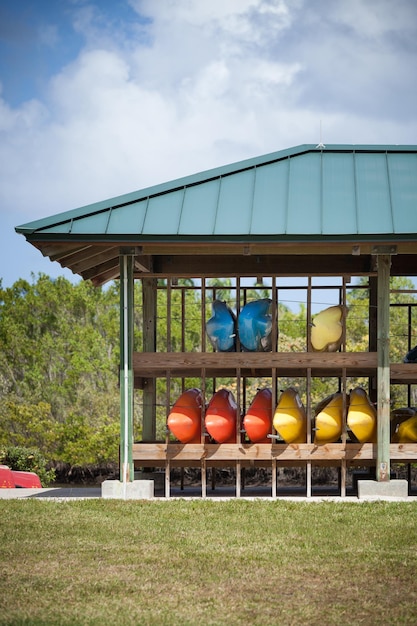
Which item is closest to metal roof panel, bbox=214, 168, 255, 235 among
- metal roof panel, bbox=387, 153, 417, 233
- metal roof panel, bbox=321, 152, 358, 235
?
metal roof panel, bbox=321, 152, 358, 235

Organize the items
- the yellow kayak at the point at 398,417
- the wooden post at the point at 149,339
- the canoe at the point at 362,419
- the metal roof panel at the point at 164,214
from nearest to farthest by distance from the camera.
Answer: the metal roof panel at the point at 164,214 < the canoe at the point at 362,419 < the yellow kayak at the point at 398,417 < the wooden post at the point at 149,339

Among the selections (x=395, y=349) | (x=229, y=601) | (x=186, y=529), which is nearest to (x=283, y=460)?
(x=186, y=529)

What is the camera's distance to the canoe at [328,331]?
547 inches

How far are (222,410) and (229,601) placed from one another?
5.54 meters

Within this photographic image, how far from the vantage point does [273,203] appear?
44.6 feet

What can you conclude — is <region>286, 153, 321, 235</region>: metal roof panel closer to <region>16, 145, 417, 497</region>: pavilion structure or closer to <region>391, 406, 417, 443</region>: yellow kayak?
<region>16, 145, 417, 497</region>: pavilion structure

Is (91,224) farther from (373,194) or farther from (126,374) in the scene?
(373,194)

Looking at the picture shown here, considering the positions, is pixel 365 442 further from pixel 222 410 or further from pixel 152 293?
pixel 152 293

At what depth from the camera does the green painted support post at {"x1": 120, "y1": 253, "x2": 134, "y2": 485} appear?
1350 cm

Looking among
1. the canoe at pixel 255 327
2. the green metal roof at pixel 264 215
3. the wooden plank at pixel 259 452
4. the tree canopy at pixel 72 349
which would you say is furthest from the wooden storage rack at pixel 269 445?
the tree canopy at pixel 72 349

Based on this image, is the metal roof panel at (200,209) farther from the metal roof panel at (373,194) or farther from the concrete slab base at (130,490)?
the concrete slab base at (130,490)

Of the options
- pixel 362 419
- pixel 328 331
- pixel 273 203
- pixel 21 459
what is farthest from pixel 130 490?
pixel 21 459

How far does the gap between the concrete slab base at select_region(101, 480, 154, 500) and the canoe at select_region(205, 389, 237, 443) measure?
40.7 inches

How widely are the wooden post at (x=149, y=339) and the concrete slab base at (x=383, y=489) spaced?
3.28m
